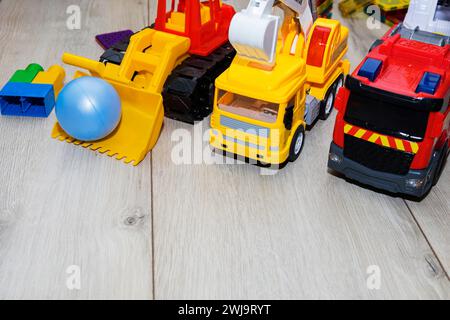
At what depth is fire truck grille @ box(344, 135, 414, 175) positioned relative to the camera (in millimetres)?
1387

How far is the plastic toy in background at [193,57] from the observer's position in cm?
170

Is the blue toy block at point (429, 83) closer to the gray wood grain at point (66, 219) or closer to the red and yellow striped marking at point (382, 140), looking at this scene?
the red and yellow striped marking at point (382, 140)

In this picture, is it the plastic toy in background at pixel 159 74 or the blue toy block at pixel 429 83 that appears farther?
the plastic toy in background at pixel 159 74

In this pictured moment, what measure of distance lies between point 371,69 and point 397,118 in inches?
5.6

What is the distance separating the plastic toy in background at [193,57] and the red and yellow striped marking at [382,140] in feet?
1.74

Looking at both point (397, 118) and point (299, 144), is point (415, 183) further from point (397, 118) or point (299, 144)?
point (299, 144)

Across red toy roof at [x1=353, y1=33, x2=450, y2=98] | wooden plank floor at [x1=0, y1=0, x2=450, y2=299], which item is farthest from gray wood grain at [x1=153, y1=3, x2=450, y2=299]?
red toy roof at [x1=353, y1=33, x2=450, y2=98]

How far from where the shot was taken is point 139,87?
174 cm

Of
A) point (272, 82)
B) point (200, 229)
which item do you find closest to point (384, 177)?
point (272, 82)

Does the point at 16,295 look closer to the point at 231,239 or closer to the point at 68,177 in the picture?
the point at 68,177

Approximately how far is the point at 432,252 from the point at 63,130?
117 cm

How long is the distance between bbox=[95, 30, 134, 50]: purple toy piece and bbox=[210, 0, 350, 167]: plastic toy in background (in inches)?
33.5

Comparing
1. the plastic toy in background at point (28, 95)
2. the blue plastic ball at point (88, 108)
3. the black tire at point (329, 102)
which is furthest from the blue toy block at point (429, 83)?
the plastic toy in background at point (28, 95)

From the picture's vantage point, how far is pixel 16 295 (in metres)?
1.21
